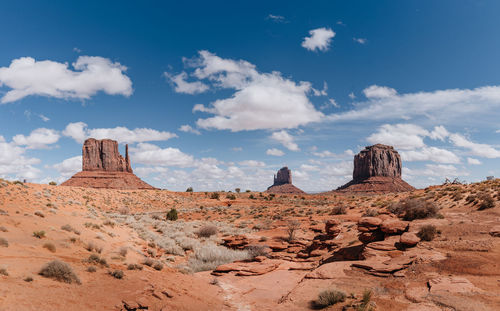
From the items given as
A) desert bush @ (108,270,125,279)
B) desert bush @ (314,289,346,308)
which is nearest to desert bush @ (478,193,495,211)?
desert bush @ (314,289,346,308)

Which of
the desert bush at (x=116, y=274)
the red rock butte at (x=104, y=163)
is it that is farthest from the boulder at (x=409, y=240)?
the red rock butte at (x=104, y=163)

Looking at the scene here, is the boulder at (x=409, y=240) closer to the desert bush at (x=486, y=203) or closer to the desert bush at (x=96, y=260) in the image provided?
the desert bush at (x=486, y=203)

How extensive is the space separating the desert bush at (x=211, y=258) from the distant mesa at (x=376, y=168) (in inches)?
4280

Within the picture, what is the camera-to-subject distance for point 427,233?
12039 mm

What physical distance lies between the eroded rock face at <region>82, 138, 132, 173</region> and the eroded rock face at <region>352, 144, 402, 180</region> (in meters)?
113

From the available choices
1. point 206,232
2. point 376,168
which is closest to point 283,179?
point 376,168

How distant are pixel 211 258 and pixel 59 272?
919 cm

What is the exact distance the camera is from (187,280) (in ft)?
37.2

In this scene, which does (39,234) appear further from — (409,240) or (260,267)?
(409,240)

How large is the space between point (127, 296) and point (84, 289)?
127cm

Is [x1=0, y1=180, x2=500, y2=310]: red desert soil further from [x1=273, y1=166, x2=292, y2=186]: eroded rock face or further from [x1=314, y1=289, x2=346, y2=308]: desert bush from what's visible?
[x1=273, y1=166, x2=292, y2=186]: eroded rock face

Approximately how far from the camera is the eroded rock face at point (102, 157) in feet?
373

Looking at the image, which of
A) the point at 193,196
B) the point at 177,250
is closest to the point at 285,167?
the point at 193,196

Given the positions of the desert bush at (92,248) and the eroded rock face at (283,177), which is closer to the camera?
the desert bush at (92,248)
